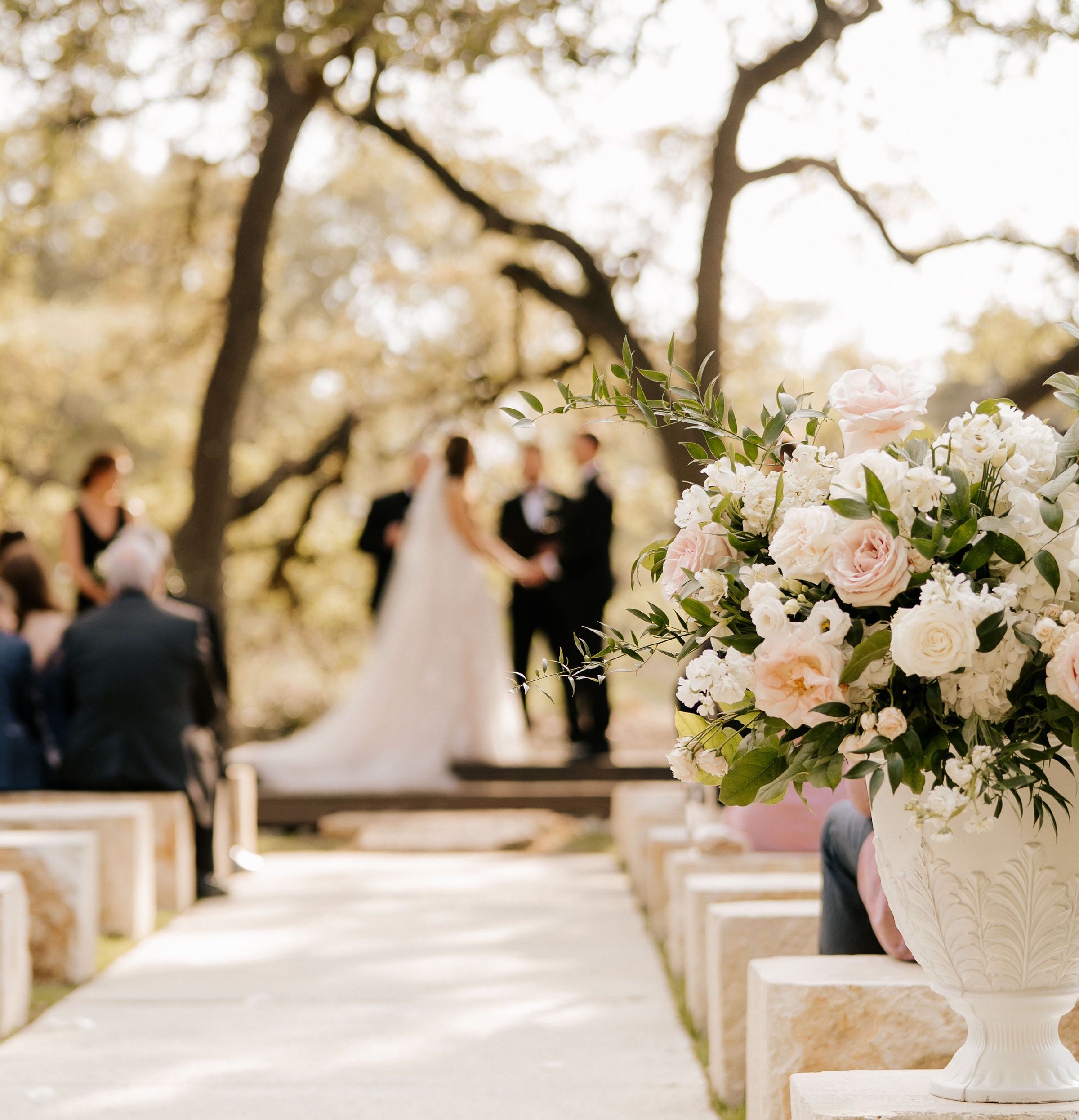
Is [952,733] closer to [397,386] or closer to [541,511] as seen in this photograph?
[541,511]

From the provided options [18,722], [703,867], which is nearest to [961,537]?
[703,867]

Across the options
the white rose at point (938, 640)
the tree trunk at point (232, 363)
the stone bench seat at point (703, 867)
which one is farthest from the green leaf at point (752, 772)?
the tree trunk at point (232, 363)

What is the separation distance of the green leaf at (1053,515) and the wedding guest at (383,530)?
1015 cm

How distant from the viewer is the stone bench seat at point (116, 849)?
637cm

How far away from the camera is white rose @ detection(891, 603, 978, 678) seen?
2.14m

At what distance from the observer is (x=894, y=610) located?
91.8 inches

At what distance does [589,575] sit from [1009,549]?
397 inches

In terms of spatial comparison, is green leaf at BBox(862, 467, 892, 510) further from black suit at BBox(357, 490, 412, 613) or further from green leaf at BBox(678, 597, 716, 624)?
black suit at BBox(357, 490, 412, 613)

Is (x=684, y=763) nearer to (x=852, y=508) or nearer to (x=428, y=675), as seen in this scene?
(x=852, y=508)

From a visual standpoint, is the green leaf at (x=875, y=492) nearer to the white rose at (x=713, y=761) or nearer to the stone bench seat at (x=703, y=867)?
the white rose at (x=713, y=761)

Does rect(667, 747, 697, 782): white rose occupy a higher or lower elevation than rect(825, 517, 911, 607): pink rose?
lower

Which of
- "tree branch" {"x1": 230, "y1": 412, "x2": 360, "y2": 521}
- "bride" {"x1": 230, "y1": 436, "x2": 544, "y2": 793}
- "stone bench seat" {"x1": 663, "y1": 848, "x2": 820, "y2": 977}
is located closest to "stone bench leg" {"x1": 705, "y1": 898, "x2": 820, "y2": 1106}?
"stone bench seat" {"x1": 663, "y1": 848, "x2": 820, "y2": 977}

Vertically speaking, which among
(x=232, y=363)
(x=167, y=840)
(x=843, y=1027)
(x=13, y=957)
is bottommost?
(x=167, y=840)

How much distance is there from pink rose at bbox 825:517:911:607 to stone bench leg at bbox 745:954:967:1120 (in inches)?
42.6
